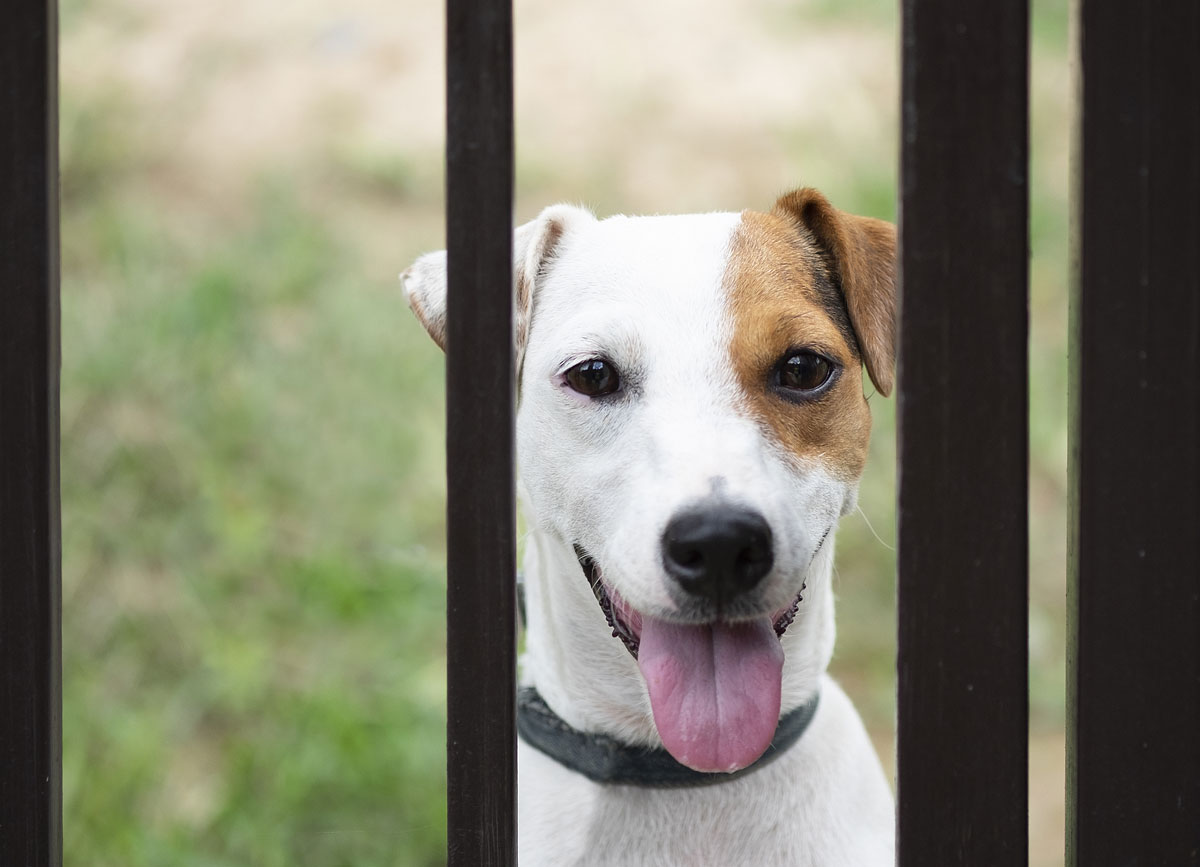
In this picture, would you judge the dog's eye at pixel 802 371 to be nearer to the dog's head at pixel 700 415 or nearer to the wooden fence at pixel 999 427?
the dog's head at pixel 700 415

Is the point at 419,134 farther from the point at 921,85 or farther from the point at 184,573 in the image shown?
the point at 921,85

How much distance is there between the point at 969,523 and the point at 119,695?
353 cm

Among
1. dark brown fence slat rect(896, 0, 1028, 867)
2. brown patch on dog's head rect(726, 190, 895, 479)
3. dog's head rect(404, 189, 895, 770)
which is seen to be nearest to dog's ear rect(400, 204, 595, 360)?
dog's head rect(404, 189, 895, 770)

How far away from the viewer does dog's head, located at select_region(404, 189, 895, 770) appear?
1644 mm

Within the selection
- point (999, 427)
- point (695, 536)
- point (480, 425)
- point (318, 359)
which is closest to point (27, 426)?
point (480, 425)

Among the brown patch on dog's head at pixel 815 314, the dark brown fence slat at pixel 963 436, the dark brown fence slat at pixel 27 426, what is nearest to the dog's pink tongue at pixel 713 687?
the brown patch on dog's head at pixel 815 314

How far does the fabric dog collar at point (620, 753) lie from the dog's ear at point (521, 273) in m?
0.63

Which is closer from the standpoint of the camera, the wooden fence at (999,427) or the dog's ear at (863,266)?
the wooden fence at (999,427)

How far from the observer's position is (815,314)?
6.54 feet

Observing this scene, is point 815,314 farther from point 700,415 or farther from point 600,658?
point 600,658

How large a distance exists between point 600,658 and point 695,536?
47cm

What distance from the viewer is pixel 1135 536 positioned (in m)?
1.21

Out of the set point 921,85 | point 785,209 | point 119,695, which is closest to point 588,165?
point 119,695

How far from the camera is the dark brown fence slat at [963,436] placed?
1.20 meters
